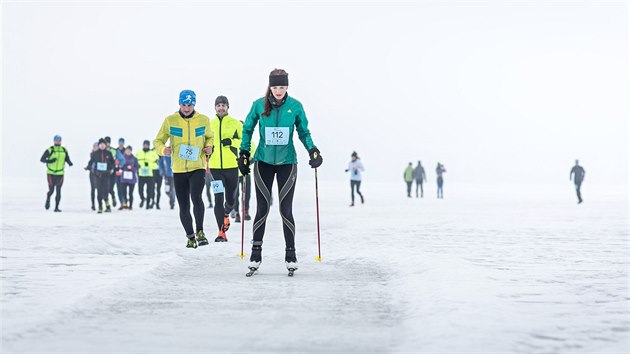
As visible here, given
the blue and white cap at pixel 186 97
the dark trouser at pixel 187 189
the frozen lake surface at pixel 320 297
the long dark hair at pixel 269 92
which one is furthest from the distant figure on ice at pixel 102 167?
the long dark hair at pixel 269 92

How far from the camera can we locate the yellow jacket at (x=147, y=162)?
20250 millimetres

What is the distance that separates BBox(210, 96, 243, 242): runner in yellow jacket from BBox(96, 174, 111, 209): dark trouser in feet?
30.4

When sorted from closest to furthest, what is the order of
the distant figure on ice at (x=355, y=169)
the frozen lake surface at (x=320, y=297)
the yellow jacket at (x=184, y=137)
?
the frozen lake surface at (x=320, y=297), the yellow jacket at (x=184, y=137), the distant figure on ice at (x=355, y=169)

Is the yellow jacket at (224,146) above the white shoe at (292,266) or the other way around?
above

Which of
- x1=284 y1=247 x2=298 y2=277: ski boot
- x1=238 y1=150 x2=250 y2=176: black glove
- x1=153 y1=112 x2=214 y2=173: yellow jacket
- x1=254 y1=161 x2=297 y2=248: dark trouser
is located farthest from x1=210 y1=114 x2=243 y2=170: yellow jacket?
x1=284 y1=247 x2=298 y2=277: ski boot

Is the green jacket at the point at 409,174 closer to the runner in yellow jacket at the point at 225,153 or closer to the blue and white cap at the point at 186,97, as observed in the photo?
the runner in yellow jacket at the point at 225,153

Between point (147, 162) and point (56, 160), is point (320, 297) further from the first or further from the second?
point (147, 162)

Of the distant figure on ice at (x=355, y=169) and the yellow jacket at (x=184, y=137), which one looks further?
the distant figure on ice at (x=355, y=169)

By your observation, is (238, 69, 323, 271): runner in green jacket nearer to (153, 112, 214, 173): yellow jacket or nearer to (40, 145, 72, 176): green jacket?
(153, 112, 214, 173): yellow jacket

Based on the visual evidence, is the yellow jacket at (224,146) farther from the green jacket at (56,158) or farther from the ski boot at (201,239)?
the green jacket at (56,158)

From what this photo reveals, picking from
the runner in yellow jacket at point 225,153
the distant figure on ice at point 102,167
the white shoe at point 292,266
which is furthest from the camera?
the distant figure on ice at point 102,167

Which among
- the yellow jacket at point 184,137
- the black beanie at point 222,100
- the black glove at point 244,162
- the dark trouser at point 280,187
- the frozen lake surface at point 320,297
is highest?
the black beanie at point 222,100

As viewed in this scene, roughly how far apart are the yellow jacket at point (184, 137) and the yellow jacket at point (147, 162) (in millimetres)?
11861

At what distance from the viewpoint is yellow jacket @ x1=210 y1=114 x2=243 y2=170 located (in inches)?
409
